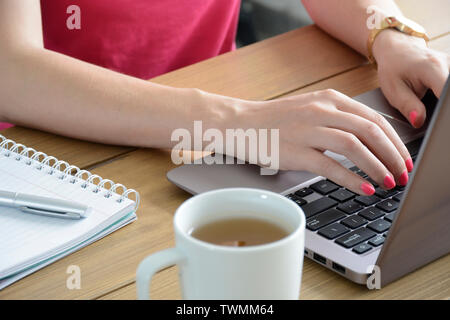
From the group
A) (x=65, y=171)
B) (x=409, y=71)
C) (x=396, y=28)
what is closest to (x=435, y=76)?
(x=409, y=71)

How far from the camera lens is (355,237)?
561 millimetres

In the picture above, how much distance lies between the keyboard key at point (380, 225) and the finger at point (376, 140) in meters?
0.08

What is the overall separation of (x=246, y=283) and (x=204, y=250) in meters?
0.04

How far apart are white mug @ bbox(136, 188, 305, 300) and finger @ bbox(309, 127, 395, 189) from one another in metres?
0.21

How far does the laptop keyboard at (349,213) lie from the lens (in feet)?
1.84

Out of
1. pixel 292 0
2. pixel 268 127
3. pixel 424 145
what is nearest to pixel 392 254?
pixel 424 145

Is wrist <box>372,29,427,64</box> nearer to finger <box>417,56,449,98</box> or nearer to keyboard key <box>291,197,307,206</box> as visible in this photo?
finger <box>417,56,449,98</box>

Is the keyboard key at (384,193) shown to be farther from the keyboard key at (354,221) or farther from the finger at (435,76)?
the finger at (435,76)

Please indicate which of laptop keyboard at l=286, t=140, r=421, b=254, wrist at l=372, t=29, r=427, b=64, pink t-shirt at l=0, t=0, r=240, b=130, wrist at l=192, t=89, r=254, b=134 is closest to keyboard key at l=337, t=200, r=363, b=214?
laptop keyboard at l=286, t=140, r=421, b=254

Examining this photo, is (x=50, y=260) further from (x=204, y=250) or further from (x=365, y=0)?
(x=365, y=0)

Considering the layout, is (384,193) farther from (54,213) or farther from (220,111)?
(54,213)

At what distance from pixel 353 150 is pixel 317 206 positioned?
8 cm

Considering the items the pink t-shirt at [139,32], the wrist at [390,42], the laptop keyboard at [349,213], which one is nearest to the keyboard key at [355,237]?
the laptop keyboard at [349,213]

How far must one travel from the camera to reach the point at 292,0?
178 centimetres
